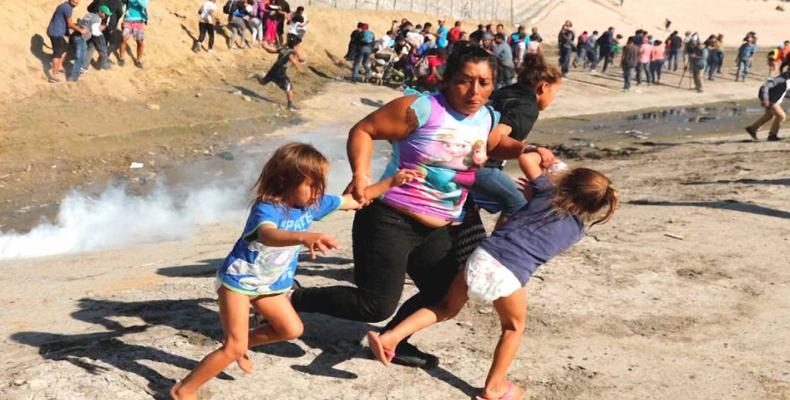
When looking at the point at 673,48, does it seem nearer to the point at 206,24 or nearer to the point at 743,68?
the point at 743,68

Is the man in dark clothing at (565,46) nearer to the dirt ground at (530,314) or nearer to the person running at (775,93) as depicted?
the person running at (775,93)

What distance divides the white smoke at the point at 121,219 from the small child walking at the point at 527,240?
5.84 metres

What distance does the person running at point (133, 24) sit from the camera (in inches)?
724

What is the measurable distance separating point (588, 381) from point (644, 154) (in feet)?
39.1

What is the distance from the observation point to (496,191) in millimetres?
5695

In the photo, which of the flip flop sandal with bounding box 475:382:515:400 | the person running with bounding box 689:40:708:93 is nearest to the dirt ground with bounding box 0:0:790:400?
the flip flop sandal with bounding box 475:382:515:400

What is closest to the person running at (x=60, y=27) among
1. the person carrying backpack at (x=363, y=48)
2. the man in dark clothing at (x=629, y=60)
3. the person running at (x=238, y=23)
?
the person running at (x=238, y=23)

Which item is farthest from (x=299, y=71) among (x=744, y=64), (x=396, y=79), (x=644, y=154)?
(x=744, y=64)

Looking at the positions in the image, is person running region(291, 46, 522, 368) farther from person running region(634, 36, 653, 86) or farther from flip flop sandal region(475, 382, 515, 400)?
person running region(634, 36, 653, 86)

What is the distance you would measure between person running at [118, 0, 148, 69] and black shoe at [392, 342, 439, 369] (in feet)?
49.5

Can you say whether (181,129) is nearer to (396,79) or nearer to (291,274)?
(396,79)

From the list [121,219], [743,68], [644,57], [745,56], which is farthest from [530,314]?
[743,68]

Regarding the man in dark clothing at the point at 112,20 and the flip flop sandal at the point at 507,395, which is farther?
the man in dark clothing at the point at 112,20

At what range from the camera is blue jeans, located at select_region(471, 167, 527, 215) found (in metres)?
5.70
